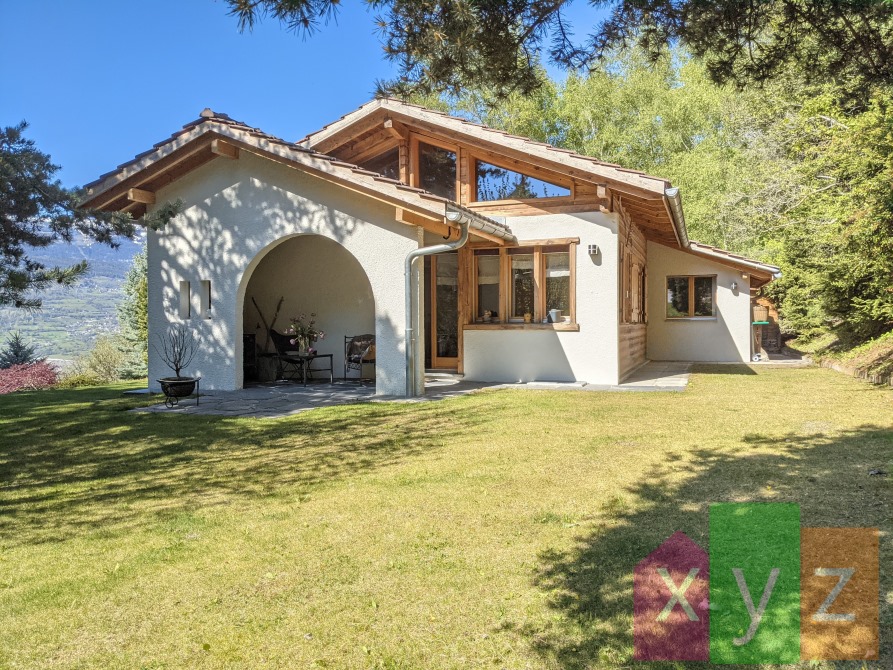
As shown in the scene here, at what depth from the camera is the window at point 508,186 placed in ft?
38.1

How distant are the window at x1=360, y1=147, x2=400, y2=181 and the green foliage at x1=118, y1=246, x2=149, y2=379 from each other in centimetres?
1344

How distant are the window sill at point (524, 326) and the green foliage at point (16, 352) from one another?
70.1ft

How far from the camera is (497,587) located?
3074 millimetres

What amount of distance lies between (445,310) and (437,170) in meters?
2.78

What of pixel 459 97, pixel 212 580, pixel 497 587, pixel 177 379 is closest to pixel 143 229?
pixel 177 379

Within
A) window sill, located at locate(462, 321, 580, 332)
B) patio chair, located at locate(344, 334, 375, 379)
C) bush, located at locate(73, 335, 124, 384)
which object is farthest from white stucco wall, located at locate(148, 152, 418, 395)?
bush, located at locate(73, 335, 124, 384)

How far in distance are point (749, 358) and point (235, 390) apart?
1298 cm

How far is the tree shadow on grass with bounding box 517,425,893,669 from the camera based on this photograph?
261 cm

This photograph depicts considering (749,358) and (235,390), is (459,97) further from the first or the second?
(749,358)

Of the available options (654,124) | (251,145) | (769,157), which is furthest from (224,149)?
(654,124)

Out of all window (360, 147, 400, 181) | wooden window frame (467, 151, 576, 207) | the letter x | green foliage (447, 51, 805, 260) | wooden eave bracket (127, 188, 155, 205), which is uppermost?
green foliage (447, 51, 805, 260)

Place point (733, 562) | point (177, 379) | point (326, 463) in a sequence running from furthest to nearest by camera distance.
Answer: point (177, 379)
point (326, 463)
point (733, 562)

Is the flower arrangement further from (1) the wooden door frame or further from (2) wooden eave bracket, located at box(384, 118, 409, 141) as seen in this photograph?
(2) wooden eave bracket, located at box(384, 118, 409, 141)

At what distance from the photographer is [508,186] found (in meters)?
11.9
